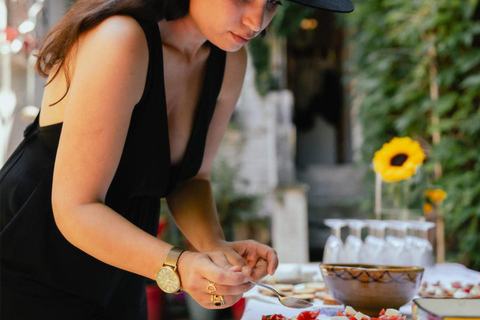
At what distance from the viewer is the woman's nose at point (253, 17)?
3.02 ft

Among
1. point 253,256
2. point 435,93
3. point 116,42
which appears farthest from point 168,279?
point 435,93

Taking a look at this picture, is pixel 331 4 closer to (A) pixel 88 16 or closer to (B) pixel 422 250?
(A) pixel 88 16

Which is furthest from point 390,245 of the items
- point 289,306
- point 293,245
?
point 293,245


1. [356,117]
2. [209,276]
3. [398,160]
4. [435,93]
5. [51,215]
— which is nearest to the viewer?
[209,276]

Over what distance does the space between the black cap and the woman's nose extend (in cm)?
7

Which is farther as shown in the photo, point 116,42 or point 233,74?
point 233,74

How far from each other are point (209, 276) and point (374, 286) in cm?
43

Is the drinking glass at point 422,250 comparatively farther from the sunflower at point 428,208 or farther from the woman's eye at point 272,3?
the woman's eye at point 272,3

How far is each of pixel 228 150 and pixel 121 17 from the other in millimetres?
7023

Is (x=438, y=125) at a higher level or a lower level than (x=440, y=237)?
higher

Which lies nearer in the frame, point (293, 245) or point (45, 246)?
point (45, 246)

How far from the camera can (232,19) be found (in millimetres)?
918

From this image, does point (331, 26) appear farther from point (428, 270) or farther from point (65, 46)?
point (65, 46)

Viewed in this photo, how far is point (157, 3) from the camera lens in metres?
0.99
